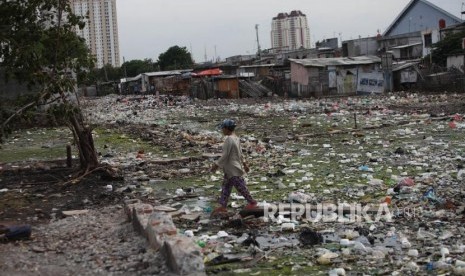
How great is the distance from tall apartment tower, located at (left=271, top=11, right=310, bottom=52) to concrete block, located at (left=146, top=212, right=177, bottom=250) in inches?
4291

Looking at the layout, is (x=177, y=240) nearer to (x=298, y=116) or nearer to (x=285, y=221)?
(x=285, y=221)

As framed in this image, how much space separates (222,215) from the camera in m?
6.41

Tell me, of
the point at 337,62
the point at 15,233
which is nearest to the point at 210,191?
the point at 15,233

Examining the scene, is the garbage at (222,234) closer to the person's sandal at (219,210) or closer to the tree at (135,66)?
the person's sandal at (219,210)

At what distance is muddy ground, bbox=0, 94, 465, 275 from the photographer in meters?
4.69

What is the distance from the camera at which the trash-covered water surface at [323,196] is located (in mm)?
4691

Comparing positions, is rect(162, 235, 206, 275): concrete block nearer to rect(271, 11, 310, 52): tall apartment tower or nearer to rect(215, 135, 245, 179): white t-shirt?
rect(215, 135, 245, 179): white t-shirt

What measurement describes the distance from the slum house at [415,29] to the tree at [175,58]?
27.0 metres

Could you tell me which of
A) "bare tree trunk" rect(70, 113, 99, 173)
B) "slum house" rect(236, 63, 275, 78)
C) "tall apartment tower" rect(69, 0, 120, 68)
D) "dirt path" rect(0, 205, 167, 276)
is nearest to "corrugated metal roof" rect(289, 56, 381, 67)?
"slum house" rect(236, 63, 275, 78)

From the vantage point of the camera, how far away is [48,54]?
9.24 metres

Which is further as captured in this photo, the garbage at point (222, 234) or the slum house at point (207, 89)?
the slum house at point (207, 89)

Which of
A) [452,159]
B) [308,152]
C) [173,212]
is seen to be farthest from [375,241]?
[308,152]

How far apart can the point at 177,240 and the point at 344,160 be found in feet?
20.3

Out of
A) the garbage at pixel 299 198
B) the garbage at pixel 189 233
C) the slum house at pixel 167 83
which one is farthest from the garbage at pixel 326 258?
the slum house at pixel 167 83
